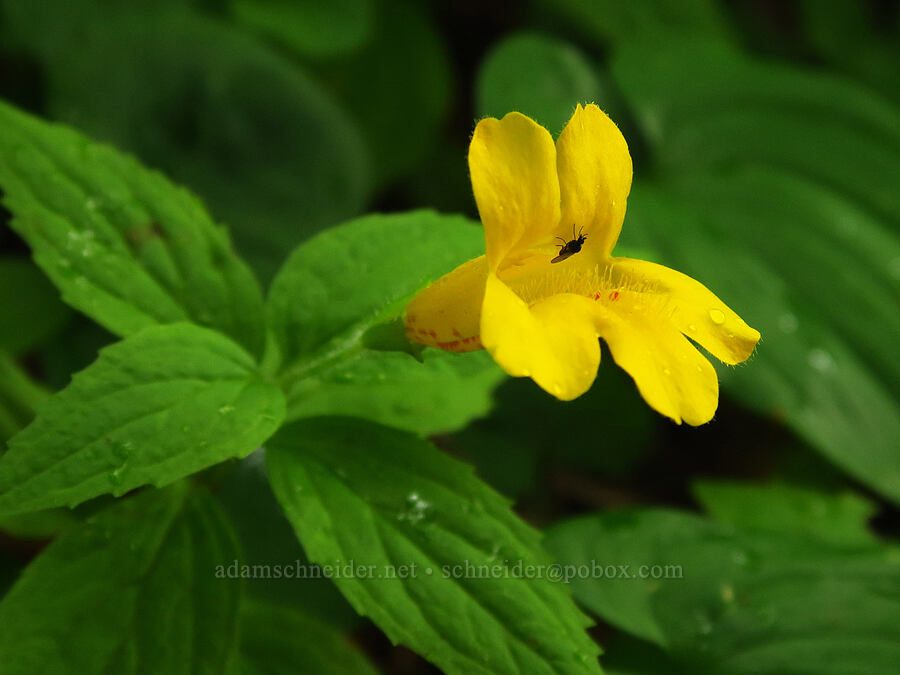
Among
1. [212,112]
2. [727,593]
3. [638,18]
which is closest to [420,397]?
[727,593]

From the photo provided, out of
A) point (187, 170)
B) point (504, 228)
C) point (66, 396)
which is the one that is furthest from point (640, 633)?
point (187, 170)

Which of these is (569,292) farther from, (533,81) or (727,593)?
(533,81)

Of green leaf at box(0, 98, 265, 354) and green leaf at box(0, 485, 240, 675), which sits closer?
green leaf at box(0, 485, 240, 675)

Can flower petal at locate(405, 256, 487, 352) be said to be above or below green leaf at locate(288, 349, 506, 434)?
below

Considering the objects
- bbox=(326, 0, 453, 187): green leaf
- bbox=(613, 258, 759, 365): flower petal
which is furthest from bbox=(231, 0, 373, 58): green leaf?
bbox=(613, 258, 759, 365): flower petal

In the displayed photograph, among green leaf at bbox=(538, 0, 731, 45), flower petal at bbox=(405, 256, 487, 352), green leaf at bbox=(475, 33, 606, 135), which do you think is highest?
green leaf at bbox=(538, 0, 731, 45)

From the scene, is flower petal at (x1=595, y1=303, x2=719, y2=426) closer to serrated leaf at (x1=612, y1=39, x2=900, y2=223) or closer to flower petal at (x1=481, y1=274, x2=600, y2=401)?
flower petal at (x1=481, y1=274, x2=600, y2=401)

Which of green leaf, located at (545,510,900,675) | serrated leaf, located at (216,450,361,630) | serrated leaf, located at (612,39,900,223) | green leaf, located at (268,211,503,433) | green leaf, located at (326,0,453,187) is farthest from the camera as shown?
green leaf, located at (326,0,453,187)

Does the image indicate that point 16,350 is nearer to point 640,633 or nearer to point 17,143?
point 17,143
